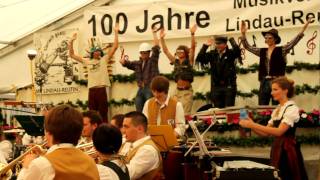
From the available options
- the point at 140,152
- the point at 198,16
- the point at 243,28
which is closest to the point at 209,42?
the point at 198,16

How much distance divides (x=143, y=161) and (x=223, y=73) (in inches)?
158

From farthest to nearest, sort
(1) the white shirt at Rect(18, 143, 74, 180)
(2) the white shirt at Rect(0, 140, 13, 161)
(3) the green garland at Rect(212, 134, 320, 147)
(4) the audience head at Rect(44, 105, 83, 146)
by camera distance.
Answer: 1. (3) the green garland at Rect(212, 134, 320, 147)
2. (2) the white shirt at Rect(0, 140, 13, 161)
3. (4) the audience head at Rect(44, 105, 83, 146)
4. (1) the white shirt at Rect(18, 143, 74, 180)

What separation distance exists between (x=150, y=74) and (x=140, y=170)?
455 cm

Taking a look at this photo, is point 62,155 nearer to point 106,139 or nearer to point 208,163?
point 106,139

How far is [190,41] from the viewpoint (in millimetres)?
9352

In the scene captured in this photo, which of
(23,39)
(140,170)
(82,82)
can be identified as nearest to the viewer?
(140,170)

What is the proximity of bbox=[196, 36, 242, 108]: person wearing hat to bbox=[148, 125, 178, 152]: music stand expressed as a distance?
3.00 m

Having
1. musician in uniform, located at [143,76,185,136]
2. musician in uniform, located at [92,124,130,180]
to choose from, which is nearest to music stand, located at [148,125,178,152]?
musician in uniform, located at [143,76,185,136]

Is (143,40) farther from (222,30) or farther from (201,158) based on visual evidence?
(201,158)

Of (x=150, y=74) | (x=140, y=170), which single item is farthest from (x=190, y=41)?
(x=140, y=170)

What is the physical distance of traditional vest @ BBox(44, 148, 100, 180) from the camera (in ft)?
8.73

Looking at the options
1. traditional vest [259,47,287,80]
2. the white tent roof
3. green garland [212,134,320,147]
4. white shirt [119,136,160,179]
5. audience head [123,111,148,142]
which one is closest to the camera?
white shirt [119,136,160,179]

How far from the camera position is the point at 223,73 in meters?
8.03

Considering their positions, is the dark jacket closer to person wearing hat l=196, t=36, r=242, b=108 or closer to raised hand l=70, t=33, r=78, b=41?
person wearing hat l=196, t=36, r=242, b=108
